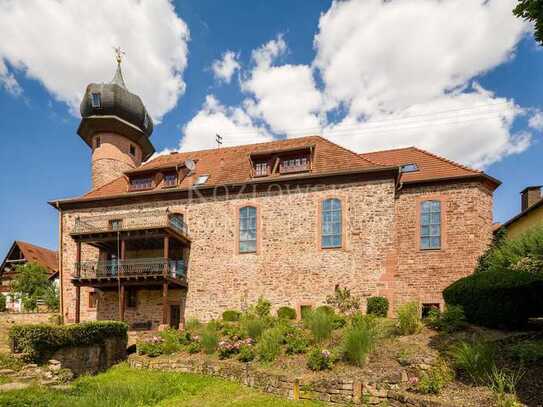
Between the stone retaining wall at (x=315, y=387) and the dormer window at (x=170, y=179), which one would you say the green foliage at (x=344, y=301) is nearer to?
the stone retaining wall at (x=315, y=387)

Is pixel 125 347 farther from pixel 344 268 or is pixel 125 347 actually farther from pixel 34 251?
pixel 34 251

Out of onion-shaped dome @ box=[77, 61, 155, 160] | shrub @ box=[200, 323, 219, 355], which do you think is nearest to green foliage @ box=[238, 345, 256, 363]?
shrub @ box=[200, 323, 219, 355]

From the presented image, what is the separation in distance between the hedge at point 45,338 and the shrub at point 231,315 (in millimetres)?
6123

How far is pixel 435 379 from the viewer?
8.21 meters

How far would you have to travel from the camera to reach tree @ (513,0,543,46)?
739 centimetres

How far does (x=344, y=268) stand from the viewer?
1772 cm

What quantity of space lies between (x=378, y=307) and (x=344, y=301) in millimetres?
1425

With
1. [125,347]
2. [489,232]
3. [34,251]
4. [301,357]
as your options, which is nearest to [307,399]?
[301,357]

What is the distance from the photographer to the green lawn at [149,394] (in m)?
8.68

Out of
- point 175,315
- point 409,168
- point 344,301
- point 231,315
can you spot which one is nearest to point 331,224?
point 344,301

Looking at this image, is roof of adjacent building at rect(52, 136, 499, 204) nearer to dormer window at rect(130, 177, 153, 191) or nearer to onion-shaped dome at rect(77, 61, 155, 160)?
dormer window at rect(130, 177, 153, 191)

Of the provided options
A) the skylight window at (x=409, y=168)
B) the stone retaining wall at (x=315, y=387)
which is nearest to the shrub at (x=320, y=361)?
the stone retaining wall at (x=315, y=387)

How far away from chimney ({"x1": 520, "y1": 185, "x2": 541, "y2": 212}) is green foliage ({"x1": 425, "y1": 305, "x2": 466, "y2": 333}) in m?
14.3

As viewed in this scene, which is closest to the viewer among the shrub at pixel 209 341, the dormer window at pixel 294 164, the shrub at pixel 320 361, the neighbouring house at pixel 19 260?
the shrub at pixel 320 361
